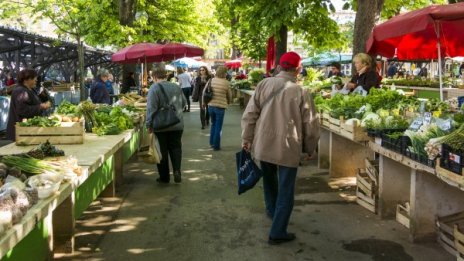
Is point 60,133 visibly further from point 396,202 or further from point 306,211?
point 396,202

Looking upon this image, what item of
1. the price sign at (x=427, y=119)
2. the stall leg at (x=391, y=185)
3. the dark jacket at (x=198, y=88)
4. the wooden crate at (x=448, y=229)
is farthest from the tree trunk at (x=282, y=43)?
the wooden crate at (x=448, y=229)

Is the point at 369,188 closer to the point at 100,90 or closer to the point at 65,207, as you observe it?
the point at 65,207

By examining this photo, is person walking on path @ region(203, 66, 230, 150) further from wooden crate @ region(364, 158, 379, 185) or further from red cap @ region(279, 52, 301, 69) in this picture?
red cap @ region(279, 52, 301, 69)

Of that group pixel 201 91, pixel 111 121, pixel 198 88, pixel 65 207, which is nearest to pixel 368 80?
pixel 111 121

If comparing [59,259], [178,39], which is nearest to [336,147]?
[59,259]

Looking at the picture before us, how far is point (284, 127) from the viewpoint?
475 cm

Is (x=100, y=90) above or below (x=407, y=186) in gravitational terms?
above

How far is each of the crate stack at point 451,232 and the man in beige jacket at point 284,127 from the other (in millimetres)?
1435

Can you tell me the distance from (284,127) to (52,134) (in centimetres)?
285

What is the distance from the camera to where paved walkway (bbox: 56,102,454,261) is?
4723 mm

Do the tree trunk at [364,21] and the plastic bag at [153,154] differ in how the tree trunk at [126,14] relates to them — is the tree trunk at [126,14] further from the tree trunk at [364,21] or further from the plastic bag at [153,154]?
the plastic bag at [153,154]

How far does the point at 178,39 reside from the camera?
85.7 feet

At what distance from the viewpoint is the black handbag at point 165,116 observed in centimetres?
712

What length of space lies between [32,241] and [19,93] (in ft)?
13.0
